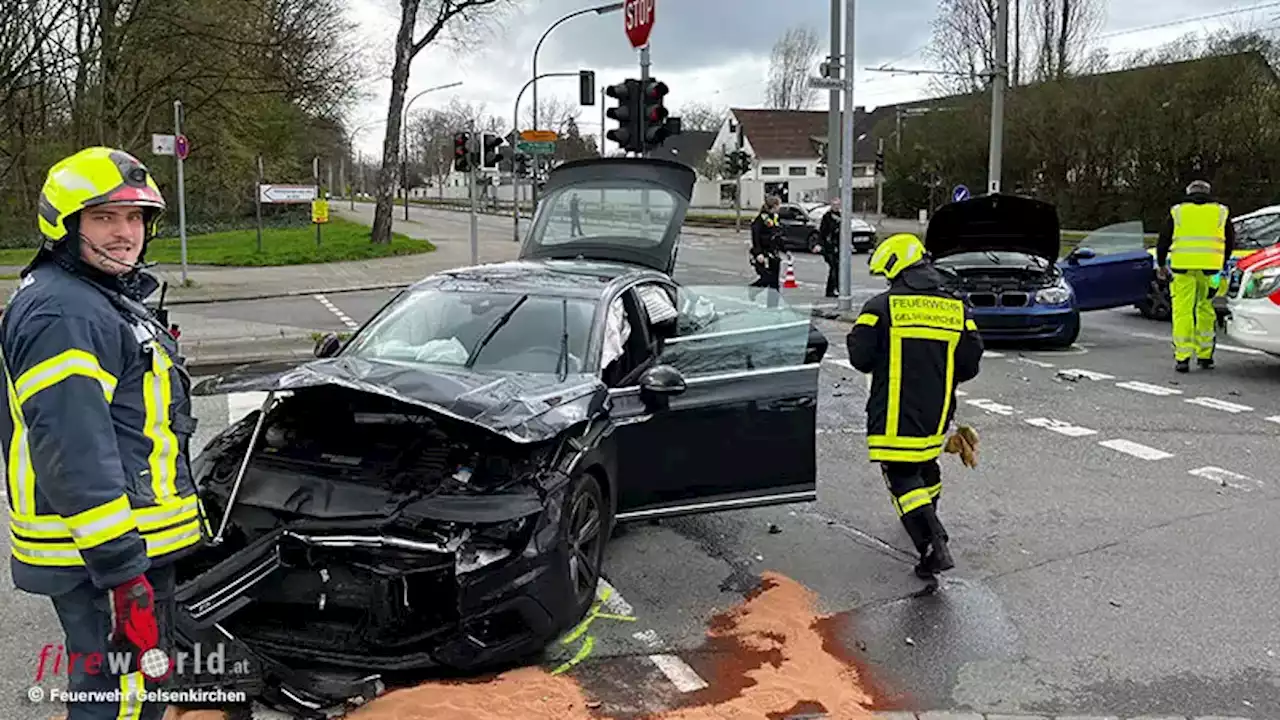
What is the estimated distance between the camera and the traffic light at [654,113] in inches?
558

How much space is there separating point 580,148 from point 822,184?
20730mm

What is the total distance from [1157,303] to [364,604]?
14756 millimetres

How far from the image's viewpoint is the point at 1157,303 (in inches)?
615

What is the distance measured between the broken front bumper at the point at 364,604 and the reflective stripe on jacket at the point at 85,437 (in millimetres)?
919

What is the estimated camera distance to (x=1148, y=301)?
1562cm

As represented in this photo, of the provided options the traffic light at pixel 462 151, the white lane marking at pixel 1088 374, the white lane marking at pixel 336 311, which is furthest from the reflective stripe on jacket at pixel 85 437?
the traffic light at pixel 462 151

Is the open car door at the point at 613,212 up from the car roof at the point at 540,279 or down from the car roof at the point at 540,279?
up

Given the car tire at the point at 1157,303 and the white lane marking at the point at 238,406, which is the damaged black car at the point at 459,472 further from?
the car tire at the point at 1157,303

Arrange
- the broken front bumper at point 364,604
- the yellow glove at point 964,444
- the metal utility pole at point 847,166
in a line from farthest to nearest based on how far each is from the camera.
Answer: the metal utility pole at point 847,166 < the yellow glove at point 964,444 < the broken front bumper at point 364,604

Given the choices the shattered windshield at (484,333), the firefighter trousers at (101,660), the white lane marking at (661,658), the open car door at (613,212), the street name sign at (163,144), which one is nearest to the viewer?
the firefighter trousers at (101,660)

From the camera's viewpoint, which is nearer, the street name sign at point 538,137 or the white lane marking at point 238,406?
the white lane marking at point 238,406

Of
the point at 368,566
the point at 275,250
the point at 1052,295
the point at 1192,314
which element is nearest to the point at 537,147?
the point at 275,250

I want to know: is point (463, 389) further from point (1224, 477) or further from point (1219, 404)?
point (1219, 404)

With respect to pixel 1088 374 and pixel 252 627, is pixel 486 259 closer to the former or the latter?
pixel 1088 374
